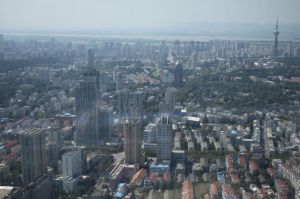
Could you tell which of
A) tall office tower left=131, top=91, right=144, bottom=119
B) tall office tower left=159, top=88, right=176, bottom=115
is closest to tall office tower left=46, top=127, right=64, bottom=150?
tall office tower left=131, top=91, right=144, bottom=119

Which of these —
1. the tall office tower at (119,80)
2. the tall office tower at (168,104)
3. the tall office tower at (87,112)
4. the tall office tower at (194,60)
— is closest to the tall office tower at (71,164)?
the tall office tower at (87,112)

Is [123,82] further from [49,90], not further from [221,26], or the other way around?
[221,26]

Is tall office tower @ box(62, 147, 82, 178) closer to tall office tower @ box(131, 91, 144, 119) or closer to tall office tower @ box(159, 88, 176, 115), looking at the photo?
tall office tower @ box(131, 91, 144, 119)

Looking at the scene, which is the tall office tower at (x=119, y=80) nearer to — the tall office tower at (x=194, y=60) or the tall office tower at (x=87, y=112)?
the tall office tower at (x=87, y=112)

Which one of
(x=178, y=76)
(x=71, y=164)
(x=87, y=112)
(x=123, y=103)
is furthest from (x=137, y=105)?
(x=178, y=76)

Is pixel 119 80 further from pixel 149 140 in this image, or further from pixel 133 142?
pixel 133 142

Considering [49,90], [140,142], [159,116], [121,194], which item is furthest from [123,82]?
[121,194]
